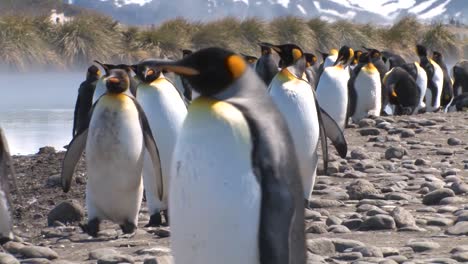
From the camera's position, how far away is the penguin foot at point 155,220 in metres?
5.87

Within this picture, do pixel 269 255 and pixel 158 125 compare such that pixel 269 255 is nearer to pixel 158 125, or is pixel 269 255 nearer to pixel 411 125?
pixel 158 125

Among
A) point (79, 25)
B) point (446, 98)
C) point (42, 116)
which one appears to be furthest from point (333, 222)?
point (79, 25)

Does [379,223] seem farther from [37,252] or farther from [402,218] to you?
[37,252]

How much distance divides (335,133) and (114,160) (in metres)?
1.77

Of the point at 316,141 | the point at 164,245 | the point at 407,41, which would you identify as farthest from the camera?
the point at 407,41

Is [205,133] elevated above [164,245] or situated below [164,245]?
above

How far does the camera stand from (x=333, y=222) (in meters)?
5.26

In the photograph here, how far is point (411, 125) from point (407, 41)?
16282 mm

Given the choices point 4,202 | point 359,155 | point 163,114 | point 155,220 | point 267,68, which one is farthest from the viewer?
point 267,68

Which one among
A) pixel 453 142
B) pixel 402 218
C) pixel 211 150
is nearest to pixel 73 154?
pixel 402 218

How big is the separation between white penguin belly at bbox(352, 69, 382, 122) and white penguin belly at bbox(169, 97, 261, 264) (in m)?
9.72

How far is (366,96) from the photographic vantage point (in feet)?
41.8

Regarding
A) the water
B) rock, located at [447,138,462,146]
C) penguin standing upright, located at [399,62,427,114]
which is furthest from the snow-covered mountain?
rock, located at [447,138,462,146]

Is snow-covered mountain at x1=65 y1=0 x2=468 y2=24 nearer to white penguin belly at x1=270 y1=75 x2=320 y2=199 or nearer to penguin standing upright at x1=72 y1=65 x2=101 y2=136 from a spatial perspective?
penguin standing upright at x1=72 y1=65 x2=101 y2=136
